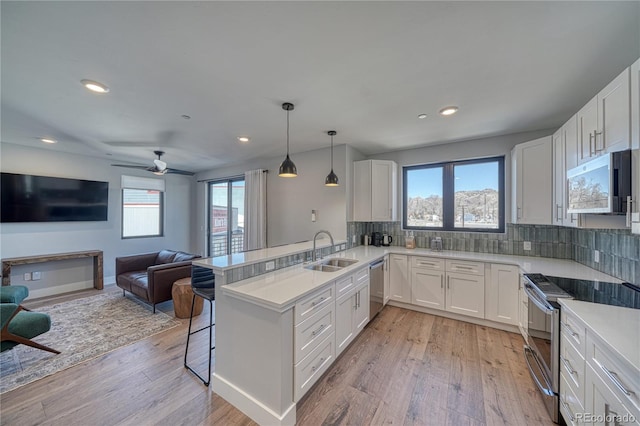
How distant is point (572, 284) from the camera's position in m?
1.97

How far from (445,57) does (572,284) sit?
7.07ft

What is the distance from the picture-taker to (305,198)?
419 centimetres

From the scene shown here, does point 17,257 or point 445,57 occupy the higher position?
point 445,57

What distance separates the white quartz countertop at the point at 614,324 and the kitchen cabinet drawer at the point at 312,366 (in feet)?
5.59

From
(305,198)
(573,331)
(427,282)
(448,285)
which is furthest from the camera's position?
(305,198)

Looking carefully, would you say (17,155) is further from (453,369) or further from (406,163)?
(453,369)

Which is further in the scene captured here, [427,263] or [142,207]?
[142,207]

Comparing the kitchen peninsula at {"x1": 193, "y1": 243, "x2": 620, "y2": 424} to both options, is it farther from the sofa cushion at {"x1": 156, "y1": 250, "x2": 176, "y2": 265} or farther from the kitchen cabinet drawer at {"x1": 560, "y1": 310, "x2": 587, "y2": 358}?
the sofa cushion at {"x1": 156, "y1": 250, "x2": 176, "y2": 265}

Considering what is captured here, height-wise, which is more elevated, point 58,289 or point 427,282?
point 427,282

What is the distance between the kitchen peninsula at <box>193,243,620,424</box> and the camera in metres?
1.61

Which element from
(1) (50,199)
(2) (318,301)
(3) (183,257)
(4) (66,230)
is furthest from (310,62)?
(4) (66,230)

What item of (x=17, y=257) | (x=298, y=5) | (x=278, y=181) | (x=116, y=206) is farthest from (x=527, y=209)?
(x=17, y=257)

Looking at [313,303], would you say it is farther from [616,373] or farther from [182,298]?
[182,298]

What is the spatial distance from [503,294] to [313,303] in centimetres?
256
